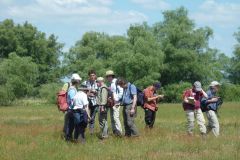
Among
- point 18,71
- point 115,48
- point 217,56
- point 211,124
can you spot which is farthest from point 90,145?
point 217,56

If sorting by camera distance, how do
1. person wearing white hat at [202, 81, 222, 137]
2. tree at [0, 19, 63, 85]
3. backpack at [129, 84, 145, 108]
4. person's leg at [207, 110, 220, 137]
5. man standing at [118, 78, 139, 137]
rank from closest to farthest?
man standing at [118, 78, 139, 137] < person wearing white hat at [202, 81, 222, 137] < person's leg at [207, 110, 220, 137] < backpack at [129, 84, 145, 108] < tree at [0, 19, 63, 85]

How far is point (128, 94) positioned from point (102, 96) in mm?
809

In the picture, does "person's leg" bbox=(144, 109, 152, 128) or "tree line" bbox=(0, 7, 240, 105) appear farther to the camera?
"tree line" bbox=(0, 7, 240, 105)

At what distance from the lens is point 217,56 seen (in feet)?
302

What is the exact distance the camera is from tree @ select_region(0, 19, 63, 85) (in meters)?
87.6

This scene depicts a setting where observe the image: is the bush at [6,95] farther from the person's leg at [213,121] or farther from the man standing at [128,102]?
the person's leg at [213,121]

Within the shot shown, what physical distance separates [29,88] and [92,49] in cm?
1347

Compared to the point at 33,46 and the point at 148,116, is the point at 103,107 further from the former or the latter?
the point at 33,46

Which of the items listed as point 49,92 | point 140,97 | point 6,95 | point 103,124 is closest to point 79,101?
point 103,124

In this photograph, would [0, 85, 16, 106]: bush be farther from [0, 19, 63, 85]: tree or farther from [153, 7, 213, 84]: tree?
[153, 7, 213, 84]: tree

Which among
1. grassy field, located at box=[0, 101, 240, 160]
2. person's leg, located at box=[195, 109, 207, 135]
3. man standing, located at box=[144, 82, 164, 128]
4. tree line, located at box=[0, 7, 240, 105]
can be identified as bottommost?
grassy field, located at box=[0, 101, 240, 160]

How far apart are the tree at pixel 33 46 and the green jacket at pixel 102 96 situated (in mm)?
72897

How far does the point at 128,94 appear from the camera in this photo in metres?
15.9

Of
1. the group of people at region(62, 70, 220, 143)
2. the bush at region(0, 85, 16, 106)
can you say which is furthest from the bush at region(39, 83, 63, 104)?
the group of people at region(62, 70, 220, 143)
